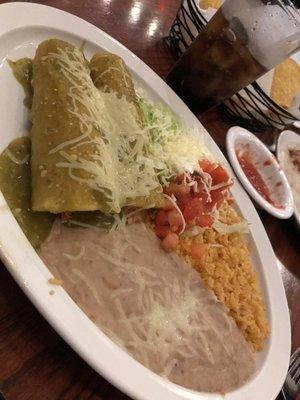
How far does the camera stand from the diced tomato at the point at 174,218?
6.08 feet

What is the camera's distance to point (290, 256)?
2656 mm

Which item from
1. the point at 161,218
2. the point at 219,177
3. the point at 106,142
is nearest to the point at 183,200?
the point at 161,218

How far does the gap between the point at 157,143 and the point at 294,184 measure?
1.40 m

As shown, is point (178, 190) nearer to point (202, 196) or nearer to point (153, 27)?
point (202, 196)

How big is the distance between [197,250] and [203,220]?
0.50 ft

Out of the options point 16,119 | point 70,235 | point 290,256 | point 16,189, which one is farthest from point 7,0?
point 290,256

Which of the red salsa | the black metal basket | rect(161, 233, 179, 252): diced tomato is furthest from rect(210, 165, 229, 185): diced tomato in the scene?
the black metal basket

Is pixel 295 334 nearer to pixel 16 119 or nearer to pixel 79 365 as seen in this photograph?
pixel 79 365

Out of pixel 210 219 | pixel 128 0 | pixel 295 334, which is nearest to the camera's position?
pixel 210 219

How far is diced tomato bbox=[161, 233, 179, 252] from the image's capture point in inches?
71.3

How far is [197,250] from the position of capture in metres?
1.92

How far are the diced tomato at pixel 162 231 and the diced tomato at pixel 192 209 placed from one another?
0.11 m

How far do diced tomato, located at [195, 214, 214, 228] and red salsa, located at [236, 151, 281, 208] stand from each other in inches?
29.7

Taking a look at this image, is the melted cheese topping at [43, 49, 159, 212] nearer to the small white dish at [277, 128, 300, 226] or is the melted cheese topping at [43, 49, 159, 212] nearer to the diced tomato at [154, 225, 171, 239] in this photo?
the diced tomato at [154, 225, 171, 239]
